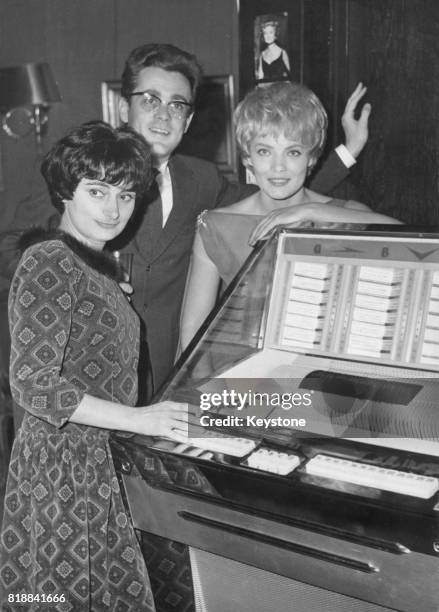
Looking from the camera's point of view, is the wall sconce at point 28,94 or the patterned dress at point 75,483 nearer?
the patterned dress at point 75,483

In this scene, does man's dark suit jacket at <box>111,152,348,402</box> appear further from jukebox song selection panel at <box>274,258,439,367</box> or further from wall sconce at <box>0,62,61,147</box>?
wall sconce at <box>0,62,61,147</box>

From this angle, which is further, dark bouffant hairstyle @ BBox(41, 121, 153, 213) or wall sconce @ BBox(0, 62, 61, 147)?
wall sconce @ BBox(0, 62, 61, 147)

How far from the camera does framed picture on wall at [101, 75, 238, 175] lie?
3352 mm

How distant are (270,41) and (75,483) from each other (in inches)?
61.2

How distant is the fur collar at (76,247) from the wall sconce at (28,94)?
2.65m

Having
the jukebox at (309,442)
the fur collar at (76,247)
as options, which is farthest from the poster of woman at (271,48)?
the fur collar at (76,247)

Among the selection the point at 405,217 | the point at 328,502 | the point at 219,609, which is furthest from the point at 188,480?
the point at 405,217

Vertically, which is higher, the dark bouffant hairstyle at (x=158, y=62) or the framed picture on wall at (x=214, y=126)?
the dark bouffant hairstyle at (x=158, y=62)

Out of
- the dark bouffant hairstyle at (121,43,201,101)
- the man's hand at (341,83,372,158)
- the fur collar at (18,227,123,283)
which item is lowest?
the fur collar at (18,227,123,283)

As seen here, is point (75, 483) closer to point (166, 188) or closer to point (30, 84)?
point (166, 188)

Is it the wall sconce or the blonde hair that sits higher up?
the blonde hair

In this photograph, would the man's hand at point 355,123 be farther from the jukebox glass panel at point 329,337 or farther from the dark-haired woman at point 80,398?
the dark-haired woman at point 80,398

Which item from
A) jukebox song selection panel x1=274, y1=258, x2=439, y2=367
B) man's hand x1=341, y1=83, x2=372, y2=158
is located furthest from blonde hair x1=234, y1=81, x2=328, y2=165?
jukebox song selection panel x1=274, y1=258, x2=439, y2=367

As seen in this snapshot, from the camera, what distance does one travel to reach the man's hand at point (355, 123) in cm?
215
